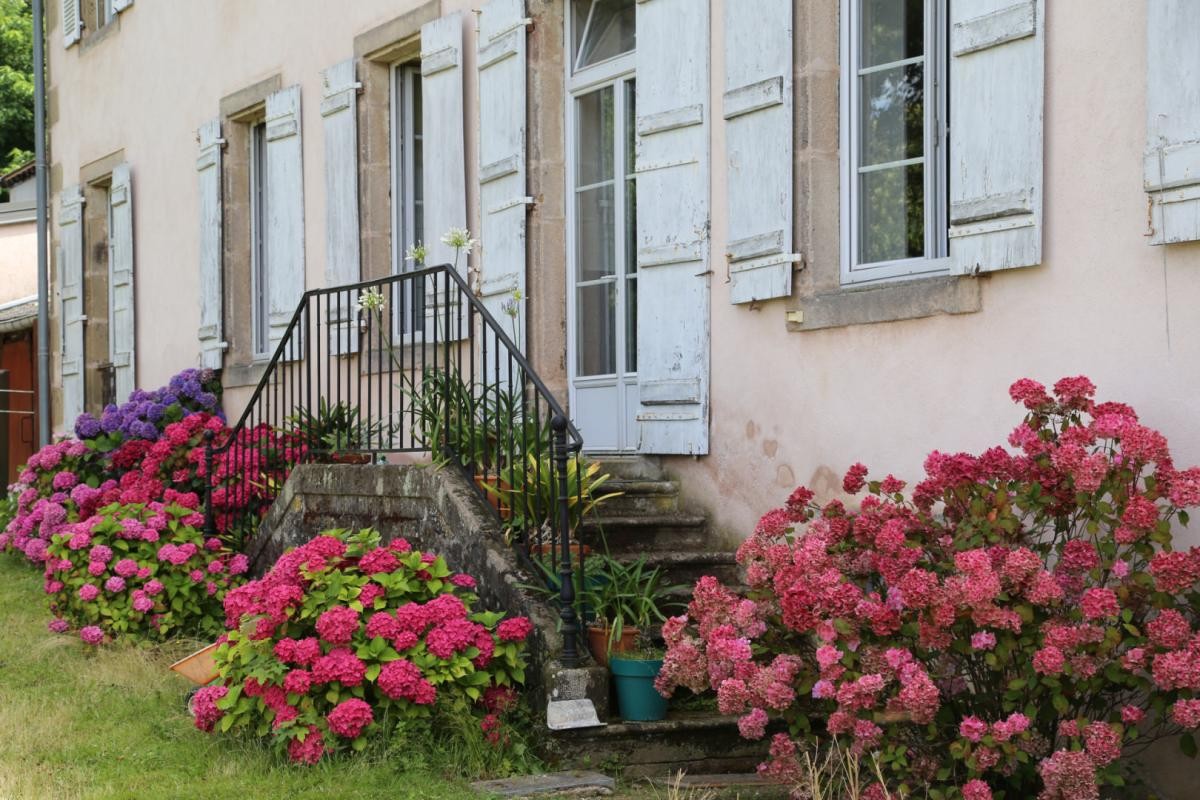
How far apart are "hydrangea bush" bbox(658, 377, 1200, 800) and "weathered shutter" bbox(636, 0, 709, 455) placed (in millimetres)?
1707

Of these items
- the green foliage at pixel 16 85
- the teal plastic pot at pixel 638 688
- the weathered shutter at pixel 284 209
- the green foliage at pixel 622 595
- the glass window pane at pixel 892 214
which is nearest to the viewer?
the teal plastic pot at pixel 638 688

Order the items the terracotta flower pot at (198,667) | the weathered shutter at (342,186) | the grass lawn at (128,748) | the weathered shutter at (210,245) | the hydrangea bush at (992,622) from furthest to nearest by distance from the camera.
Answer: the weathered shutter at (210,245) < the weathered shutter at (342,186) < the terracotta flower pot at (198,667) < the grass lawn at (128,748) < the hydrangea bush at (992,622)

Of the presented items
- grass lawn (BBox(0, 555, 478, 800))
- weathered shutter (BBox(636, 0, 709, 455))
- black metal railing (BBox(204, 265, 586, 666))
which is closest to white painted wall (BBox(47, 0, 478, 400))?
black metal railing (BBox(204, 265, 586, 666))

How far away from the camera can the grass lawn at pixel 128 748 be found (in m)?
4.92

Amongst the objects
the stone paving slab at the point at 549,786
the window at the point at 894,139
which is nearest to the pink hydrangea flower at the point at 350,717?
the stone paving slab at the point at 549,786

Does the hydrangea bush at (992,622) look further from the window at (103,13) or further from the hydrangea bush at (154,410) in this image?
the window at (103,13)

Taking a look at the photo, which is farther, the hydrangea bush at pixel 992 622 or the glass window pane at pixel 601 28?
the glass window pane at pixel 601 28

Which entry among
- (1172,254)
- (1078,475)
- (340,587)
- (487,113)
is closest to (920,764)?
(1078,475)

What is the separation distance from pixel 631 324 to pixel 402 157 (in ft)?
7.93

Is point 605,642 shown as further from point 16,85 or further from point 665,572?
point 16,85

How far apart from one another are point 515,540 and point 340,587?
2.74ft

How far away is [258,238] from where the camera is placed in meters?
10.7

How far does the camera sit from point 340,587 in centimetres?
545

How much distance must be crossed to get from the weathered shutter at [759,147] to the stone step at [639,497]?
3.00ft
